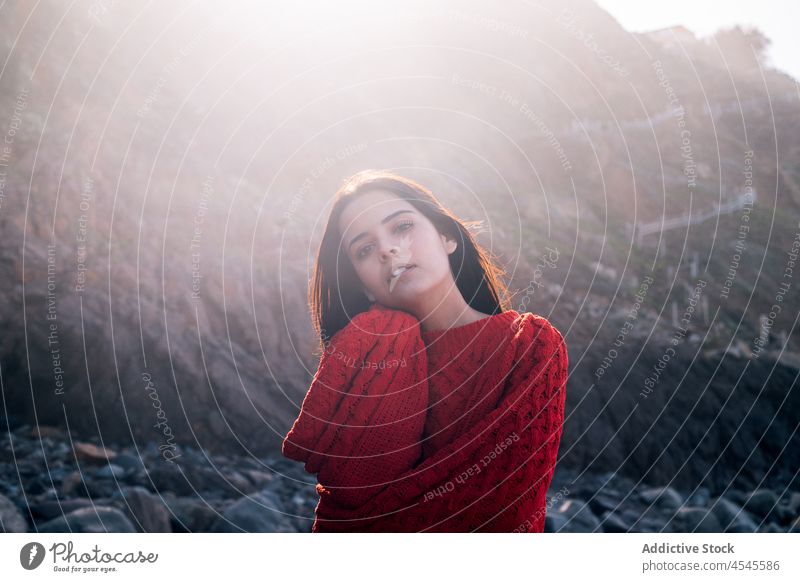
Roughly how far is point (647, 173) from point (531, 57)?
2.33 meters

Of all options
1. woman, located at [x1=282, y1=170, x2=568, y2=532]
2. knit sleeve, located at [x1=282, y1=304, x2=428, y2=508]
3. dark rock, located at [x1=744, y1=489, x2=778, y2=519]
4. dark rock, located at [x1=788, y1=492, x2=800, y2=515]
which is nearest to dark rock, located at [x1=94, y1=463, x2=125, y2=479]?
woman, located at [x1=282, y1=170, x2=568, y2=532]

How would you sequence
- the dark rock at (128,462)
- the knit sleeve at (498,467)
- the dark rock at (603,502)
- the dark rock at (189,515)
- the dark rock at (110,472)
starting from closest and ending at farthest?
1. the knit sleeve at (498,467)
2. the dark rock at (189,515)
3. the dark rock at (110,472)
4. the dark rock at (128,462)
5. the dark rock at (603,502)

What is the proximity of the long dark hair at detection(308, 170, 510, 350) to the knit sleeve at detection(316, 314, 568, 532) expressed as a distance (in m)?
0.34

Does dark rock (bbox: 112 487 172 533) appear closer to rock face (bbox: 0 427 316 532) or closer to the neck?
rock face (bbox: 0 427 316 532)

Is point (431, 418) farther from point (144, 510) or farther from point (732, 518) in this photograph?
point (732, 518)

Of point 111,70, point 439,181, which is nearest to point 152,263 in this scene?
point 111,70

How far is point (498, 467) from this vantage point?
2.15 m

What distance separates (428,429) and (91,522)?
2113 mm

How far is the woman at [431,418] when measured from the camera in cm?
217

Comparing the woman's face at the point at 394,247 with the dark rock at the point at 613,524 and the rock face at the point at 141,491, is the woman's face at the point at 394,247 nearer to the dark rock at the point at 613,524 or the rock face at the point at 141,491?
the rock face at the point at 141,491

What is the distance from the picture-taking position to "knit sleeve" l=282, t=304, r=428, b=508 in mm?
2188

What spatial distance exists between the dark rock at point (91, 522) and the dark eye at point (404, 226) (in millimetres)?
2258

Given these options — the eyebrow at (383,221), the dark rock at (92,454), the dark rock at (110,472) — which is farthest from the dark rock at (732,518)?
the dark rock at (92,454)

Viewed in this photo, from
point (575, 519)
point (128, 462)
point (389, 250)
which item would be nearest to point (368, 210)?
point (389, 250)
